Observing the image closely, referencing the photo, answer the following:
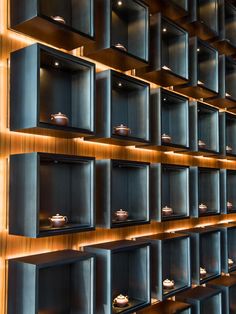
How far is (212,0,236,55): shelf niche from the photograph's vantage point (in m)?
3.05

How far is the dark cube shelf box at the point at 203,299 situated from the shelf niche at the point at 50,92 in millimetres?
1359

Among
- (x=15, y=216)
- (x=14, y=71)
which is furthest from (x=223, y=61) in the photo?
(x=15, y=216)

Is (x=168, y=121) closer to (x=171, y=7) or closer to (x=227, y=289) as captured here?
(x=171, y=7)

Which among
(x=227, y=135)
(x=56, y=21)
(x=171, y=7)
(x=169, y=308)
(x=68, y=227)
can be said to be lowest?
(x=169, y=308)

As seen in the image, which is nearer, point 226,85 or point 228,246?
point 228,246

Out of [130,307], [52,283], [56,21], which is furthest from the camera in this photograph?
[130,307]

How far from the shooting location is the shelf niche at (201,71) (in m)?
2.68

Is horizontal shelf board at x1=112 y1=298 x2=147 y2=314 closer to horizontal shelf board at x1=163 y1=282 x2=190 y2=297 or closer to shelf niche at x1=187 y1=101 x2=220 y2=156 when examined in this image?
horizontal shelf board at x1=163 y1=282 x2=190 y2=297

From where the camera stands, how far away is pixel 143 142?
2213 millimetres

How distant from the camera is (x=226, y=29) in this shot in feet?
10.8

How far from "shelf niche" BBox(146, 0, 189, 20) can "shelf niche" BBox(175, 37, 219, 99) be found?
0.62ft

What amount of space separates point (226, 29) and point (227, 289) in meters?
2.04

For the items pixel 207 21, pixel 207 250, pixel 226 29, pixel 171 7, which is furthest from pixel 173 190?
pixel 226 29

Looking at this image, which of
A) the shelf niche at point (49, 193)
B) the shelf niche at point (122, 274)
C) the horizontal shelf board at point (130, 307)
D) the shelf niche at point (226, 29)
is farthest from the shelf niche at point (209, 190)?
the shelf niche at point (49, 193)
